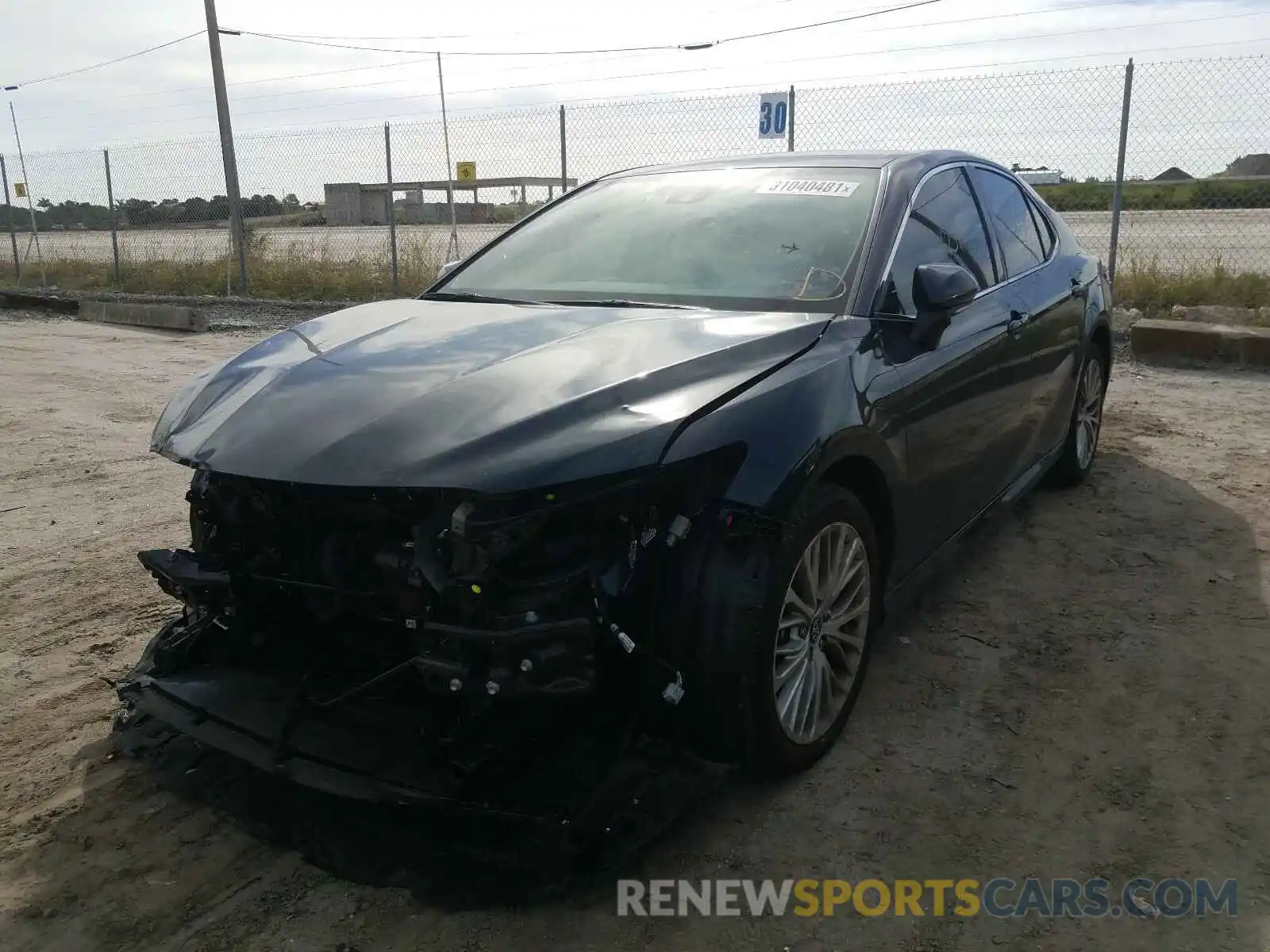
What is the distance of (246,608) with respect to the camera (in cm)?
257

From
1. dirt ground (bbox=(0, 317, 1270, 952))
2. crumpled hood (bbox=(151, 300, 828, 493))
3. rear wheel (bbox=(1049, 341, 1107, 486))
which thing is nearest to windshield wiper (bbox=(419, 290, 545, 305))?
crumpled hood (bbox=(151, 300, 828, 493))

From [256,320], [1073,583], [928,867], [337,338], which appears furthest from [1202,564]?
[256,320]

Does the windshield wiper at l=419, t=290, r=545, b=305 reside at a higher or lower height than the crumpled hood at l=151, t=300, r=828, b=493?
higher

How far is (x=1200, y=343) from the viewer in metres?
8.30

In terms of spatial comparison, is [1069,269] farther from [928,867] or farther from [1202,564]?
[928,867]

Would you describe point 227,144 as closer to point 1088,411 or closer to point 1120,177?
point 1120,177

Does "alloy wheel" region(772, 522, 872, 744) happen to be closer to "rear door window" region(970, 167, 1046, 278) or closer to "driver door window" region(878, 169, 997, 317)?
"driver door window" region(878, 169, 997, 317)

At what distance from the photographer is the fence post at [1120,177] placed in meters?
9.40

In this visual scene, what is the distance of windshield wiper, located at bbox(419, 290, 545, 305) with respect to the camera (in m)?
3.38

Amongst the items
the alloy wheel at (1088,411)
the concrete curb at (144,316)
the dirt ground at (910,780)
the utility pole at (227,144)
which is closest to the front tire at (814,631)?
the dirt ground at (910,780)

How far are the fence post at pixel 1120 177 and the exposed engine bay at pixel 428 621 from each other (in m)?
8.20

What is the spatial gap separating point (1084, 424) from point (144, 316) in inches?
446

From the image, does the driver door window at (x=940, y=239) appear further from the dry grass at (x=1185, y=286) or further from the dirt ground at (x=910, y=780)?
the dry grass at (x=1185, y=286)
